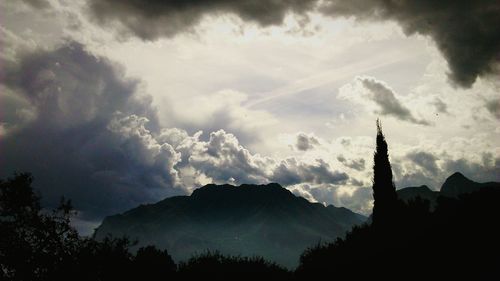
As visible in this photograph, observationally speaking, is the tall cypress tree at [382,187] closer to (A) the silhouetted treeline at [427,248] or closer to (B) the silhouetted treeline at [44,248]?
(A) the silhouetted treeline at [427,248]

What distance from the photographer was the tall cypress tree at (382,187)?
5366cm

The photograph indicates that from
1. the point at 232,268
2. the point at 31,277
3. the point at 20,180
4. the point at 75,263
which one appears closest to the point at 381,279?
the point at 232,268

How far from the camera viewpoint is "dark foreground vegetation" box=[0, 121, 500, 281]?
1137 inches

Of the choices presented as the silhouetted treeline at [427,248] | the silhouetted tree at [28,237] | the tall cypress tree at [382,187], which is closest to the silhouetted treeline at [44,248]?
the silhouetted tree at [28,237]

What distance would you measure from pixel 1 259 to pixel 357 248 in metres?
31.9

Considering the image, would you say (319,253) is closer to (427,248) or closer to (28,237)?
(427,248)

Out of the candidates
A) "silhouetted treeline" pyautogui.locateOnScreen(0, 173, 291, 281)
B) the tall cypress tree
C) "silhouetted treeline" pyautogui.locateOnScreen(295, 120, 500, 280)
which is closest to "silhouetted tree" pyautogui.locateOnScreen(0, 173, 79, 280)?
"silhouetted treeline" pyautogui.locateOnScreen(0, 173, 291, 281)

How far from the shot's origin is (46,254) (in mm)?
29109

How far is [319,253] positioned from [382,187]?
17882mm

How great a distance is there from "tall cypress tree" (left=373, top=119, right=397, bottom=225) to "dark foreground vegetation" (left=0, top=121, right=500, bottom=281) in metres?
7.76

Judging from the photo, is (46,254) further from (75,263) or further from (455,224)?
(455,224)

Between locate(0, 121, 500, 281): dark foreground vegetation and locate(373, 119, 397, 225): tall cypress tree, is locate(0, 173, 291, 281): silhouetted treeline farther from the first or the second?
locate(373, 119, 397, 225): tall cypress tree

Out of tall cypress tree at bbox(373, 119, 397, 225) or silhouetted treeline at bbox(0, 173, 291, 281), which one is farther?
tall cypress tree at bbox(373, 119, 397, 225)

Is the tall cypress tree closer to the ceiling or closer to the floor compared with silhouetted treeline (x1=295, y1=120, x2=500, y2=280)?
closer to the ceiling
